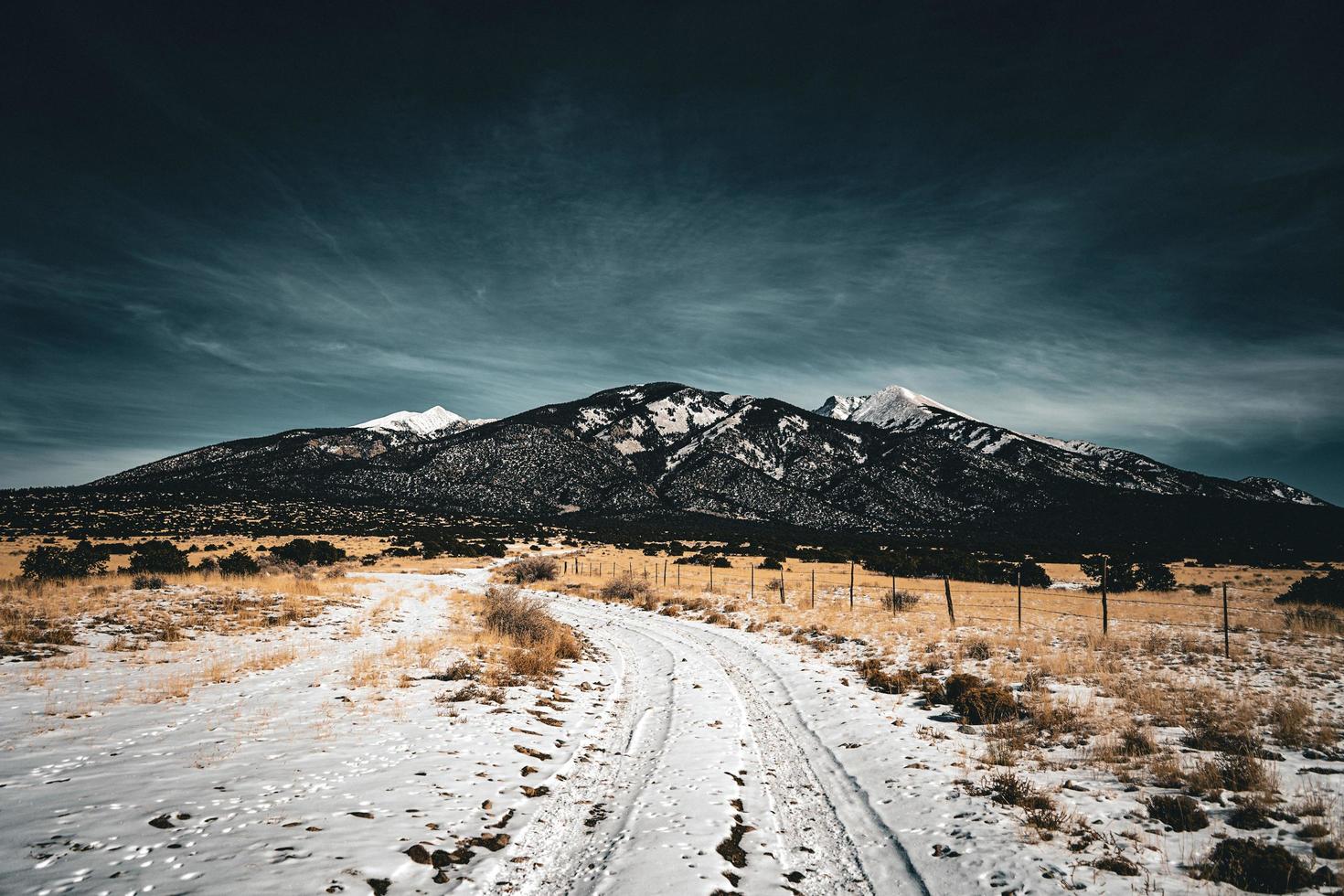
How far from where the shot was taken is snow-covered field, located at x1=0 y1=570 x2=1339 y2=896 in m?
5.43

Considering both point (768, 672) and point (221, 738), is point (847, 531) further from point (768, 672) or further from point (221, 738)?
point (221, 738)

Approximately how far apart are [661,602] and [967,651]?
675 inches

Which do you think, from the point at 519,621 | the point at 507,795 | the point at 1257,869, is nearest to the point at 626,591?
the point at 519,621

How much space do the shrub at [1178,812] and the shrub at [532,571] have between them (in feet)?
126

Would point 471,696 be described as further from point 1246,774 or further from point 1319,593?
point 1319,593

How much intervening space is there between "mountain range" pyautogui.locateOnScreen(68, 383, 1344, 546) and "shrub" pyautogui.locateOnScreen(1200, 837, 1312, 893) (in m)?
117

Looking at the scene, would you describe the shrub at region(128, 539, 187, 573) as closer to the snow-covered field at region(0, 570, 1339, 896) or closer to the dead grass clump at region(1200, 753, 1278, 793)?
the snow-covered field at region(0, 570, 1339, 896)

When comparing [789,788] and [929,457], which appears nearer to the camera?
[789,788]

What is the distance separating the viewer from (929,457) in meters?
175

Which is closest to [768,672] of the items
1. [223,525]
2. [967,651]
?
[967,651]

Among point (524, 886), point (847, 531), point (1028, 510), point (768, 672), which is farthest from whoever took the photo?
point (1028, 510)

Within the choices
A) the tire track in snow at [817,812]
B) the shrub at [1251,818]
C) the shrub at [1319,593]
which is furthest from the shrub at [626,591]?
the shrub at [1319,593]

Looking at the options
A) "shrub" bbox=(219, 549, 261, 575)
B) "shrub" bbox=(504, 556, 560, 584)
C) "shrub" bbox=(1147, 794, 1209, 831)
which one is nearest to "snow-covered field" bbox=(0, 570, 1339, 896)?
"shrub" bbox=(1147, 794, 1209, 831)

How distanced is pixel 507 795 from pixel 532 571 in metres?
36.5
